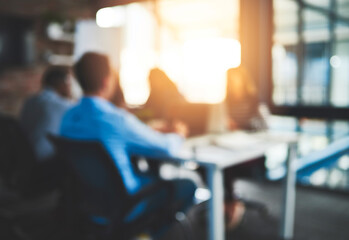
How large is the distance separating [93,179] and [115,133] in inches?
9.6

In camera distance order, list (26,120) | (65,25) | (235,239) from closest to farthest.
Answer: (235,239) < (26,120) < (65,25)

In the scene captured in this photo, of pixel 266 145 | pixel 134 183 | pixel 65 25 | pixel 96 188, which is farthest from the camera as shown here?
pixel 65 25

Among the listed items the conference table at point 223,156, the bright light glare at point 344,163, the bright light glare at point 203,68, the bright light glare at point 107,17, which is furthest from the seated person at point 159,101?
the bright light glare at point 203,68

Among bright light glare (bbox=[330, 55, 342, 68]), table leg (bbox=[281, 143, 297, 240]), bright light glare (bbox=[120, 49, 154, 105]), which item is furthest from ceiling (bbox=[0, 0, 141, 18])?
table leg (bbox=[281, 143, 297, 240])

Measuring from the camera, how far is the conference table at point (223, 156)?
1.60 m

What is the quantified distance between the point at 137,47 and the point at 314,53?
3.98m

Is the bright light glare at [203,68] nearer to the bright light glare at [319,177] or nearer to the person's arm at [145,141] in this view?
the bright light glare at [319,177]

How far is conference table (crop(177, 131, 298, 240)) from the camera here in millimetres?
1603

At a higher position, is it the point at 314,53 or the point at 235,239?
the point at 314,53

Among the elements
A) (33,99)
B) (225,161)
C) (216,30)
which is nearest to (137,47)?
(216,30)

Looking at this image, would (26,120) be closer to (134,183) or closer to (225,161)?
(134,183)

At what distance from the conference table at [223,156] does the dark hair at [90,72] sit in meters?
0.59

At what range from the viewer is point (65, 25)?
5.20 metres

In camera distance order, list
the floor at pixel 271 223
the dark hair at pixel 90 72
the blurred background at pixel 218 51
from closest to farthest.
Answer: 1. the dark hair at pixel 90 72
2. the floor at pixel 271 223
3. the blurred background at pixel 218 51
